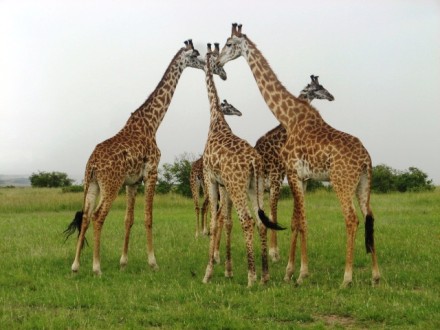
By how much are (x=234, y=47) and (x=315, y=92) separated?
253cm

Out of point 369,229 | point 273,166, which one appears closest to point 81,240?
point 273,166

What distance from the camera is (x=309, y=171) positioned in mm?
8836

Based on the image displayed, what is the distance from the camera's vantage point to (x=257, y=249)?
12.1 metres

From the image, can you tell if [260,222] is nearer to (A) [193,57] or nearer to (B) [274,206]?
(B) [274,206]

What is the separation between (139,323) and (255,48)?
6.35 metres

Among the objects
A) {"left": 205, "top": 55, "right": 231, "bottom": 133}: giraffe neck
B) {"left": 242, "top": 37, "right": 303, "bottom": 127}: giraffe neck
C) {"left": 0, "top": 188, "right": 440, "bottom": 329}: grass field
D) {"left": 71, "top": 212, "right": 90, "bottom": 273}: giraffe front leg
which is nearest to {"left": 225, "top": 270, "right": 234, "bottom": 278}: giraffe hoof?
{"left": 0, "top": 188, "right": 440, "bottom": 329}: grass field

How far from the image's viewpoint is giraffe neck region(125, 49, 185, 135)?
437 inches

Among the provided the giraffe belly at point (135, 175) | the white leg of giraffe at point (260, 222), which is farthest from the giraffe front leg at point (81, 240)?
the white leg of giraffe at point (260, 222)

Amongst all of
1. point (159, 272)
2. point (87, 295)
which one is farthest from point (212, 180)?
point (87, 295)

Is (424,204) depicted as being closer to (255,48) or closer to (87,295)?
(255,48)

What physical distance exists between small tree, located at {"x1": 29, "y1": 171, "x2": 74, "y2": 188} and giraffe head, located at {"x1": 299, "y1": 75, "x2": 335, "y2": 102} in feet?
142

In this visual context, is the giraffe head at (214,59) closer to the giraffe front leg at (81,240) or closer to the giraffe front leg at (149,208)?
the giraffe front leg at (149,208)

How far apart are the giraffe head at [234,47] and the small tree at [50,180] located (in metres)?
43.8

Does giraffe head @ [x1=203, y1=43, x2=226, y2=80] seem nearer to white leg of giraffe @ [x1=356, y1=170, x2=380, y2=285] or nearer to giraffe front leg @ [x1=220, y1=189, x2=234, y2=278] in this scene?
giraffe front leg @ [x1=220, y1=189, x2=234, y2=278]
